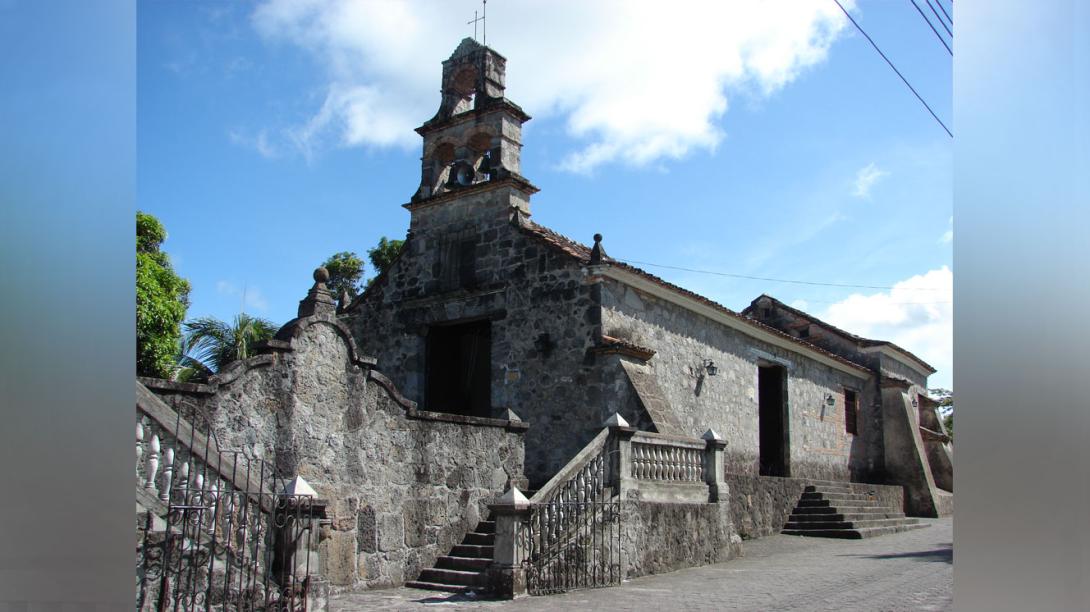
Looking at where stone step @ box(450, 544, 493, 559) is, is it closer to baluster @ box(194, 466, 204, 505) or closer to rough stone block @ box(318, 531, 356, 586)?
rough stone block @ box(318, 531, 356, 586)

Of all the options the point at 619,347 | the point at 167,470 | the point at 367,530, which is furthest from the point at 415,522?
the point at 619,347

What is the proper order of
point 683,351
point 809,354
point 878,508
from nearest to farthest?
point 683,351
point 878,508
point 809,354

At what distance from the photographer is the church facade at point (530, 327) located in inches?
565

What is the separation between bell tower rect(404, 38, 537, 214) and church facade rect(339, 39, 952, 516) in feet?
0.08

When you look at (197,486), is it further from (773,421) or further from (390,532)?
(773,421)

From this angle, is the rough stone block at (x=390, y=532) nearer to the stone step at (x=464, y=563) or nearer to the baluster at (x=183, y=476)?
the stone step at (x=464, y=563)

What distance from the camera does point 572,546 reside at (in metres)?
10.3

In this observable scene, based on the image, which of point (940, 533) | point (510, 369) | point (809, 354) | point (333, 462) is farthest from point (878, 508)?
point (333, 462)

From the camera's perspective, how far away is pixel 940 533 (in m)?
17.5

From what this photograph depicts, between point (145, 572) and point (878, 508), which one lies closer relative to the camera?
point (145, 572)

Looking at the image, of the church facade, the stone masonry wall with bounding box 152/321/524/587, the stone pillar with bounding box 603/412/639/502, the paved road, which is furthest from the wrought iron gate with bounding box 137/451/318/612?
the church facade

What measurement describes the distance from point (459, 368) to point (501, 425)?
499cm
